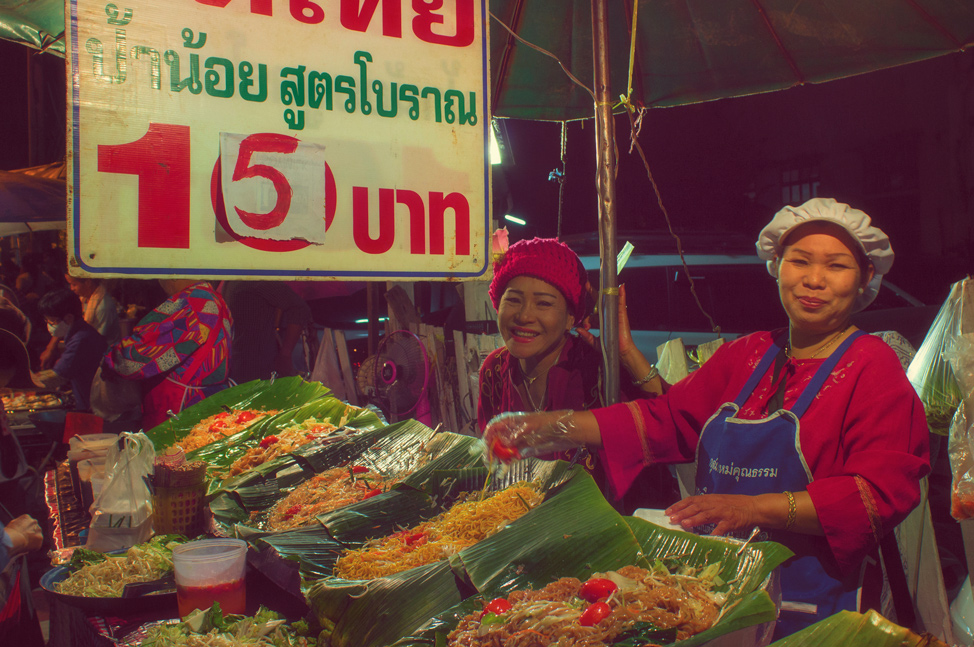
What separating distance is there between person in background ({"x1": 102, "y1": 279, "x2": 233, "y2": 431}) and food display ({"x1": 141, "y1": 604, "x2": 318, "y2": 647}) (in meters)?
2.40

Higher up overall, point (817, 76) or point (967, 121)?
point (967, 121)

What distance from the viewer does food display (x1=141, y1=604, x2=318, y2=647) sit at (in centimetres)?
178

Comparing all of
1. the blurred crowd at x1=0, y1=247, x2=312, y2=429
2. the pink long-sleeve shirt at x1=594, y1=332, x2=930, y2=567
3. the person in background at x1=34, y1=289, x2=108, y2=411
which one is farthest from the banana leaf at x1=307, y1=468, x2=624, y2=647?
the person in background at x1=34, y1=289, x2=108, y2=411

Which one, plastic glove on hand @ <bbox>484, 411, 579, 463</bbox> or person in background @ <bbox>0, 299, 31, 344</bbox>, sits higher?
person in background @ <bbox>0, 299, 31, 344</bbox>

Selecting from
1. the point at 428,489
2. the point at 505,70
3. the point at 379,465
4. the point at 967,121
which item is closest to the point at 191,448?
the point at 379,465

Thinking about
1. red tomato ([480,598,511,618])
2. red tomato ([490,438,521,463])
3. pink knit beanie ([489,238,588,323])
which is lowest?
red tomato ([480,598,511,618])

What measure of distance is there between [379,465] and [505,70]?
2.30 m

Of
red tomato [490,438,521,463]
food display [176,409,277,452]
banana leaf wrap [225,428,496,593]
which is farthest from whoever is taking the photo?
food display [176,409,277,452]

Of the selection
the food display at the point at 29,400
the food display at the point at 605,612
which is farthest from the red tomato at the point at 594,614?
the food display at the point at 29,400

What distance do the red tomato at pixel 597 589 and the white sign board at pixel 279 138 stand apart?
94cm

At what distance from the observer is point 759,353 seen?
2.27 m

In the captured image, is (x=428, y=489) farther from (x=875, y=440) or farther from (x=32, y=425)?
(x=32, y=425)

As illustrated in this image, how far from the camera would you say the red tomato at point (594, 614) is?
1445mm

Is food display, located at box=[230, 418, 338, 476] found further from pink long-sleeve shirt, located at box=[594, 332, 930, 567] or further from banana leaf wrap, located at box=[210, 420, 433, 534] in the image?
pink long-sleeve shirt, located at box=[594, 332, 930, 567]
